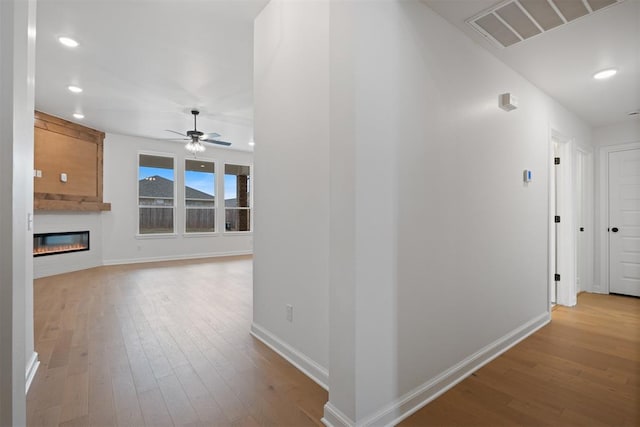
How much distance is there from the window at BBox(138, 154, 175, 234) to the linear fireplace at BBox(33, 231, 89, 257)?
3.67ft

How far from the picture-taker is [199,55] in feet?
11.3

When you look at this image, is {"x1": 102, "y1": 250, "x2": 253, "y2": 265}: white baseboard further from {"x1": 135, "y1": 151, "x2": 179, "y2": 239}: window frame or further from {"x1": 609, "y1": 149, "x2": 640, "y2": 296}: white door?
{"x1": 609, "y1": 149, "x2": 640, "y2": 296}: white door

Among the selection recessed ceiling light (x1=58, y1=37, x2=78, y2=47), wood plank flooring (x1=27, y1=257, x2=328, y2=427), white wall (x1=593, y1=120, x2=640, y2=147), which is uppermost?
recessed ceiling light (x1=58, y1=37, x2=78, y2=47)

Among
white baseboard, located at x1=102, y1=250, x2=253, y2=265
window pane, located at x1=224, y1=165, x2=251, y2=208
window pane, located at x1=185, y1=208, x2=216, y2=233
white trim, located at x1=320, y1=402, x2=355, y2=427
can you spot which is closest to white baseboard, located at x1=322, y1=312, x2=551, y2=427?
white trim, located at x1=320, y1=402, x2=355, y2=427

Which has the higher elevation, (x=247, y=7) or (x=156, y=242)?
(x=247, y=7)

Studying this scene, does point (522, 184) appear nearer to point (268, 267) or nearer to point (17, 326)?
point (268, 267)

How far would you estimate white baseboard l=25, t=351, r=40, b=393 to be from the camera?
1.98 meters

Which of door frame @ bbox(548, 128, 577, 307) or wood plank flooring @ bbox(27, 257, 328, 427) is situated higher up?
door frame @ bbox(548, 128, 577, 307)

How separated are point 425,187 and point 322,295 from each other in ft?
3.23

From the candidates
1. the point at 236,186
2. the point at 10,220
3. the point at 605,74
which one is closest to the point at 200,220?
the point at 236,186

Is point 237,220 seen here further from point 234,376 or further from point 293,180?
point 234,376

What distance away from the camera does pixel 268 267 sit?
2.65 meters

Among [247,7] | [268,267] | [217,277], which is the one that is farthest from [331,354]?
[217,277]

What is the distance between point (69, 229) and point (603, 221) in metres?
9.49
